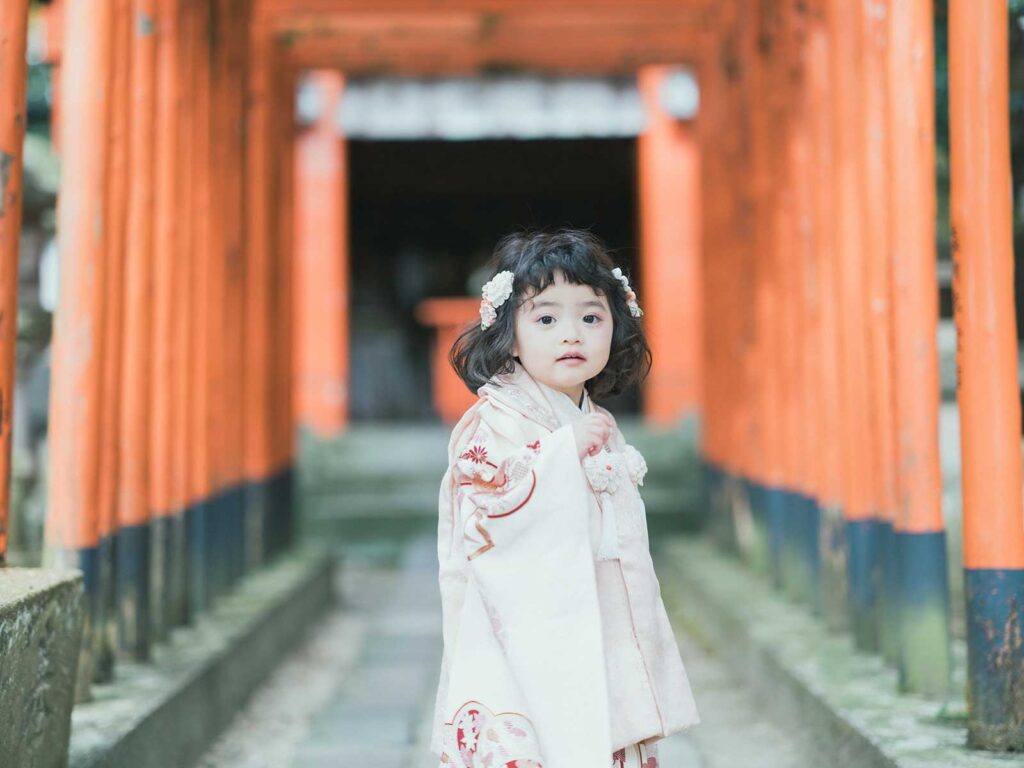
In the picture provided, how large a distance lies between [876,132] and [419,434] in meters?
6.43

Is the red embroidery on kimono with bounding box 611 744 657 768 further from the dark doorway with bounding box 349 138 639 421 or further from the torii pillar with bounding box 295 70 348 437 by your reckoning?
the dark doorway with bounding box 349 138 639 421

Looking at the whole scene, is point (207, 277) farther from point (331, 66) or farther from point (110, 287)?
point (331, 66)

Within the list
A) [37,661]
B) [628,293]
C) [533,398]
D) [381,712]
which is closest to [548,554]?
[533,398]

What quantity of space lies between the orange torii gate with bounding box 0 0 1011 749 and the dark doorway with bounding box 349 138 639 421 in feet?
18.3

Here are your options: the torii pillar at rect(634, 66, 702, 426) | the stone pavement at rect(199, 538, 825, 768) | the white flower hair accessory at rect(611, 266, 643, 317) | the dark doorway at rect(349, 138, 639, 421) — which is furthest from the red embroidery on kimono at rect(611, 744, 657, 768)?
the dark doorway at rect(349, 138, 639, 421)

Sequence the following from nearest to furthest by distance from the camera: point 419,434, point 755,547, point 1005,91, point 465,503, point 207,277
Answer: point 465,503 → point 1005,91 → point 207,277 → point 755,547 → point 419,434

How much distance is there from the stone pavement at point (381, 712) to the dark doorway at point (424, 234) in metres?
6.90

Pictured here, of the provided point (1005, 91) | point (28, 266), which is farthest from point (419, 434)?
point (1005, 91)

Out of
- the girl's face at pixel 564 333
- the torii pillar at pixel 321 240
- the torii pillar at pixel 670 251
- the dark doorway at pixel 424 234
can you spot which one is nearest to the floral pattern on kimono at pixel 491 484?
the girl's face at pixel 564 333

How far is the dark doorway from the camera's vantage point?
12156mm

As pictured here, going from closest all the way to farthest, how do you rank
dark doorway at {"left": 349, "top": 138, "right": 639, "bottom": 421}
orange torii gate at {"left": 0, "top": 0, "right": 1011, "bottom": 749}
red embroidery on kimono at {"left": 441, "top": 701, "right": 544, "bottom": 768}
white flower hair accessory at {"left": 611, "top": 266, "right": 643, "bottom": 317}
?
red embroidery on kimono at {"left": 441, "top": 701, "right": 544, "bottom": 768} → white flower hair accessory at {"left": 611, "top": 266, "right": 643, "bottom": 317} → orange torii gate at {"left": 0, "top": 0, "right": 1011, "bottom": 749} → dark doorway at {"left": 349, "top": 138, "right": 639, "bottom": 421}

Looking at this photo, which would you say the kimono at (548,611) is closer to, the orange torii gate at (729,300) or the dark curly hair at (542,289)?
the dark curly hair at (542,289)

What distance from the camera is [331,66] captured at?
685cm

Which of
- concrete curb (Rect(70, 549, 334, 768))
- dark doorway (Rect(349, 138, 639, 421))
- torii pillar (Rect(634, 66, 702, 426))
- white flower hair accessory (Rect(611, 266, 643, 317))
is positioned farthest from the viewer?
dark doorway (Rect(349, 138, 639, 421))
